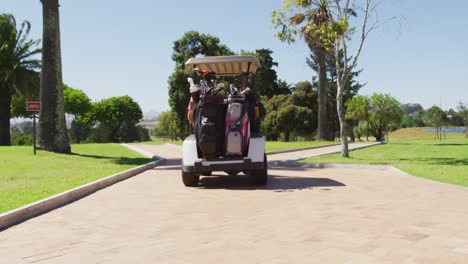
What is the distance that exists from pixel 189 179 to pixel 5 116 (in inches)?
1053

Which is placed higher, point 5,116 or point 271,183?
point 5,116

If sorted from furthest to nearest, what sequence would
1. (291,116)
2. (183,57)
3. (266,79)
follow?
(266,79) < (291,116) < (183,57)

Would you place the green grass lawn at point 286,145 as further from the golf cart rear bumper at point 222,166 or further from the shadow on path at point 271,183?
the golf cart rear bumper at point 222,166

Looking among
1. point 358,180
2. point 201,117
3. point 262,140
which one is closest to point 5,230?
point 201,117

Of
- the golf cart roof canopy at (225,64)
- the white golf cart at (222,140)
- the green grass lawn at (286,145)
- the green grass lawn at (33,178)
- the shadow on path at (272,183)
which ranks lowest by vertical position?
the shadow on path at (272,183)

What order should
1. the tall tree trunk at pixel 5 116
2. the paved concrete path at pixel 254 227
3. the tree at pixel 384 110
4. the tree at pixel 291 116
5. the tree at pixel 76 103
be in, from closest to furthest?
the paved concrete path at pixel 254 227 < the tall tree trunk at pixel 5 116 < the tree at pixel 384 110 < the tree at pixel 291 116 < the tree at pixel 76 103

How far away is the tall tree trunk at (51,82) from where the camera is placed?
18.8 m

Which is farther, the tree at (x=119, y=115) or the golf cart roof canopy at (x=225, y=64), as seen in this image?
the tree at (x=119, y=115)

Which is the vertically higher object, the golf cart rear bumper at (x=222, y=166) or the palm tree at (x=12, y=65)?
the palm tree at (x=12, y=65)

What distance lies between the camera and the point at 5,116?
31.9 m

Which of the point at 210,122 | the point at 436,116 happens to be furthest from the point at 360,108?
the point at 210,122

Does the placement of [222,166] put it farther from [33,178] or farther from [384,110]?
[384,110]

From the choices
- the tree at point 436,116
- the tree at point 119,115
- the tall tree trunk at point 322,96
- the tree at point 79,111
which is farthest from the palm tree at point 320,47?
the tree at point 79,111

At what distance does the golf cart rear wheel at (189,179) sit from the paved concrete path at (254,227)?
1.66ft
